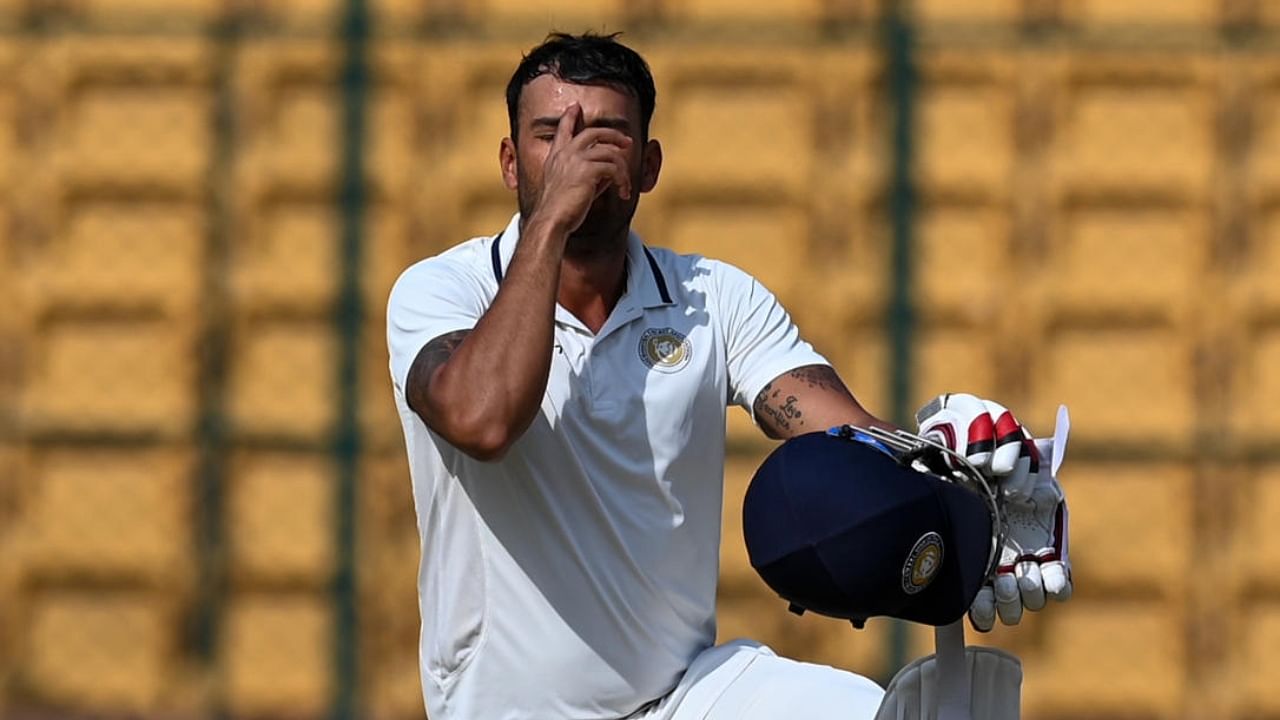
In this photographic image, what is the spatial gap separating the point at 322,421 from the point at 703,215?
4.36 ft

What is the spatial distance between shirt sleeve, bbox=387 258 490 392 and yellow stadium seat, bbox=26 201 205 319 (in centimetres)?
318

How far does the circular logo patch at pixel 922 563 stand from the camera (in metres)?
3.06

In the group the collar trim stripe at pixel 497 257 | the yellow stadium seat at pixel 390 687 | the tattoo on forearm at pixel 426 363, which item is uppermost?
the collar trim stripe at pixel 497 257

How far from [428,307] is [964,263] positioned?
10.9 feet

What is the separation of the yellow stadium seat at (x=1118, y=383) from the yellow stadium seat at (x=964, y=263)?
0.22m

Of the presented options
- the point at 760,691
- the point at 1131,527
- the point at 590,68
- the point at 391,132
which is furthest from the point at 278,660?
the point at 590,68

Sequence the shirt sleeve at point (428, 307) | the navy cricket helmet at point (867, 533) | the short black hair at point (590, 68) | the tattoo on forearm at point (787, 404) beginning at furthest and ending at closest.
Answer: the tattoo on forearm at point (787, 404) → the short black hair at point (590, 68) → the shirt sleeve at point (428, 307) → the navy cricket helmet at point (867, 533)

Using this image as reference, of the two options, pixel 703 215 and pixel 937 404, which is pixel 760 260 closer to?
pixel 703 215


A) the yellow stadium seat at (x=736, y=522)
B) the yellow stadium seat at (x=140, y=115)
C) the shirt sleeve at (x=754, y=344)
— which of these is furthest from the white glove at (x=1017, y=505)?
the yellow stadium seat at (x=140, y=115)

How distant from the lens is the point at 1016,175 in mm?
6637

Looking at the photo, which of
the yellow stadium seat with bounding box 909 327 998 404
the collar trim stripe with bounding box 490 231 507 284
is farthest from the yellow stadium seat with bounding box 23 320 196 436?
the collar trim stripe with bounding box 490 231 507 284

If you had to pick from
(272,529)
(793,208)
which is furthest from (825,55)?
(272,529)

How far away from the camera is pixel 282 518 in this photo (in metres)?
6.67

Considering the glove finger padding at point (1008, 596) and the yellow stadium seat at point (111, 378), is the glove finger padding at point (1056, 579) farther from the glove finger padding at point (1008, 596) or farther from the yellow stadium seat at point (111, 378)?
the yellow stadium seat at point (111, 378)
